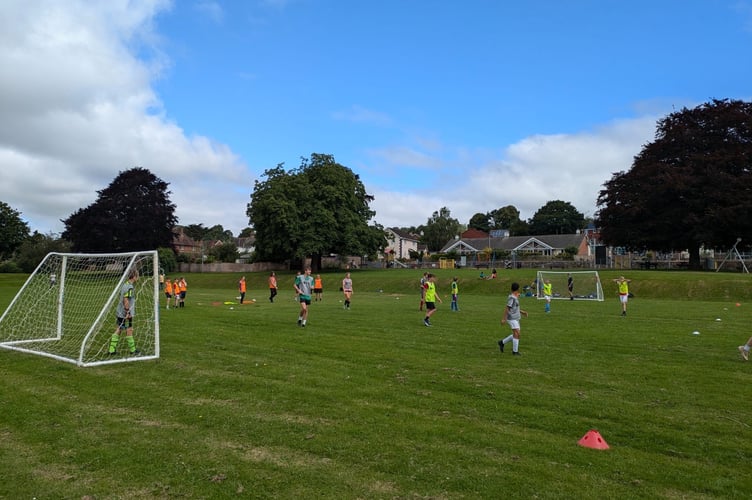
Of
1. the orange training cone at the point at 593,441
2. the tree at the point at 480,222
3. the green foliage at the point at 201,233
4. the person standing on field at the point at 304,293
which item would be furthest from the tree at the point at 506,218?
the orange training cone at the point at 593,441

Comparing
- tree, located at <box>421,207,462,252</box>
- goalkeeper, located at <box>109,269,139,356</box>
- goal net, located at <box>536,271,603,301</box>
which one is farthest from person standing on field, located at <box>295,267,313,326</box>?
tree, located at <box>421,207,462,252</box>

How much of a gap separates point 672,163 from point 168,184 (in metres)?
65.3

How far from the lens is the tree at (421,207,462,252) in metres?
130

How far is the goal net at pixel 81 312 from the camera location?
11336 millimetres

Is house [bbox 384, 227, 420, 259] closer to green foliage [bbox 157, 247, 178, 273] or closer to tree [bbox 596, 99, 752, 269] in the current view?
green foliage [bbox 157, 247, 178, 273]

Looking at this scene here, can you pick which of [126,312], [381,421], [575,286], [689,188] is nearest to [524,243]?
[689,188]

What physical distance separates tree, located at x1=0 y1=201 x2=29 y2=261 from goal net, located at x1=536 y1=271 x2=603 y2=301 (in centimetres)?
8398

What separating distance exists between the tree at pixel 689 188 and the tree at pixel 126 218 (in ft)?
186

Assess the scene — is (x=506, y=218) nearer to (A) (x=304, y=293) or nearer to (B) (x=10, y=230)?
(B) (x=10, y=230)

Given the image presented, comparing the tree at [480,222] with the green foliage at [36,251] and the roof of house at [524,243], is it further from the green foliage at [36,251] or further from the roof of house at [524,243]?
the green foliage at [36,251]

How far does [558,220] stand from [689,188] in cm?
8812

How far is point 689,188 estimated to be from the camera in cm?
4753

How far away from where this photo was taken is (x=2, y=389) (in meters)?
8.57

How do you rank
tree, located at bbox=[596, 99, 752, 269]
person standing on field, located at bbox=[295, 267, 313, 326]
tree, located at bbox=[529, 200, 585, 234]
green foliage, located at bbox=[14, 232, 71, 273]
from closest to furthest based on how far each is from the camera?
person standing on field, located at bbox=[295, 267, 313, 326], tree, located at bbox=[596, 99, 752, 269], green foliage, located at bbox=[14, 232, 71, 273], tree, located at bbox=[529, 200, 585, 234]
